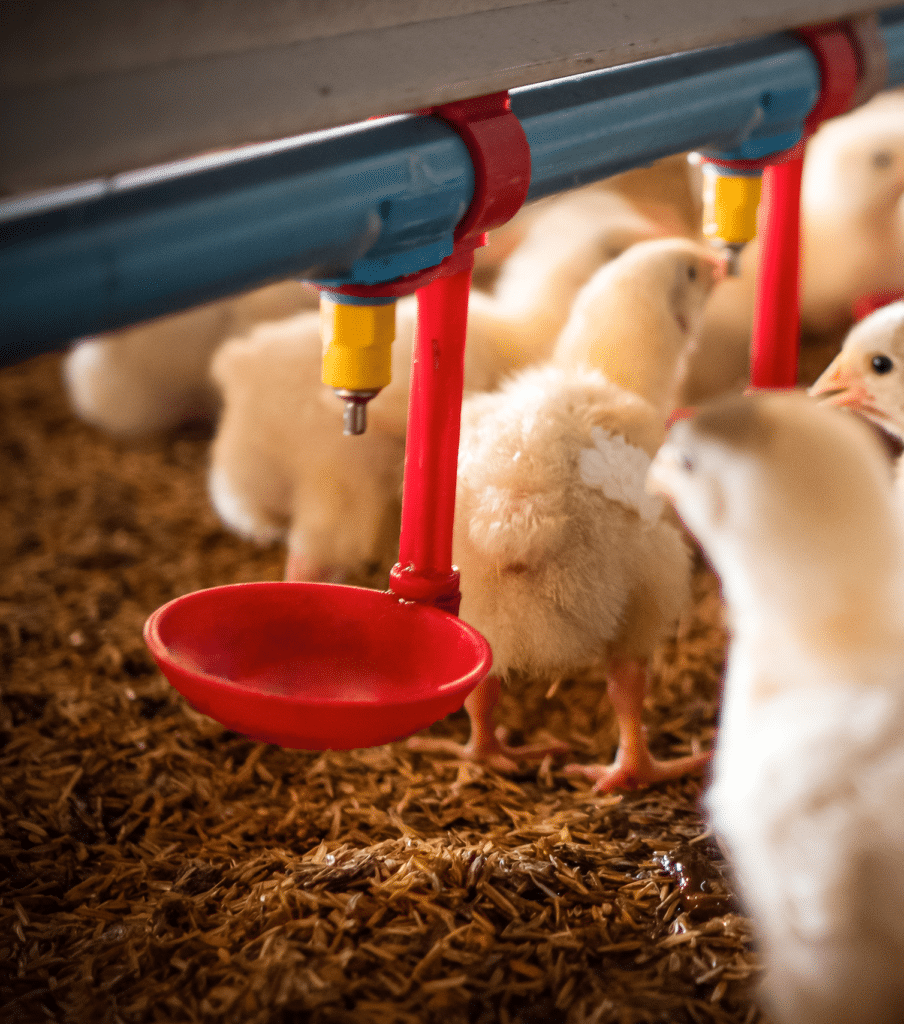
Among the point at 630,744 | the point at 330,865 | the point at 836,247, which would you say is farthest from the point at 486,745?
the point at 836,247

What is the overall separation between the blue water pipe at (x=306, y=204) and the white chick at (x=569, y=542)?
0.38 metres

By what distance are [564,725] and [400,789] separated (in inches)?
14.4

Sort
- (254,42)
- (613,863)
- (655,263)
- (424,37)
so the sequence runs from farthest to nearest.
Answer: (655,263) < (613,863) < (424,37) < (254,42)

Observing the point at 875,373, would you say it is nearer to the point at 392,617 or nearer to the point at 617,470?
the point at 617,470

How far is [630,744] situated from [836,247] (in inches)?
66.6

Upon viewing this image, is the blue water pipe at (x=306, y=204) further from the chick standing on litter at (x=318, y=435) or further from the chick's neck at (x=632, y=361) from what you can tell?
the chick standing on litter at (x=318, y=435)

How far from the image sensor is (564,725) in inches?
76.5

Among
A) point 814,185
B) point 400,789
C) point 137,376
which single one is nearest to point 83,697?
point 400,789

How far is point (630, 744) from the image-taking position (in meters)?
1.70

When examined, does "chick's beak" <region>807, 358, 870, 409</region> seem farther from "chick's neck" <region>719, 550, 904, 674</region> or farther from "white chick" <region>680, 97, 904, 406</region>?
"white chick" <region>680, 97, 904, 406</region>

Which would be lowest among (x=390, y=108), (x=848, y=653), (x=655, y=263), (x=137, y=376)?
(x=137, y=376)

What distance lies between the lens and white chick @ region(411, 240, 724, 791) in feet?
4.92

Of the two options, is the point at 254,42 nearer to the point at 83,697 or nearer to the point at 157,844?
the point at 157,844

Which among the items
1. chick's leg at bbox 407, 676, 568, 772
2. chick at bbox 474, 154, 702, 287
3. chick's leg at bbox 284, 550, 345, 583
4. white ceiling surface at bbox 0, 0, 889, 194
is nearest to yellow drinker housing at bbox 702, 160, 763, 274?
white ceiling surface at bbox 0, 0, 889, 194
